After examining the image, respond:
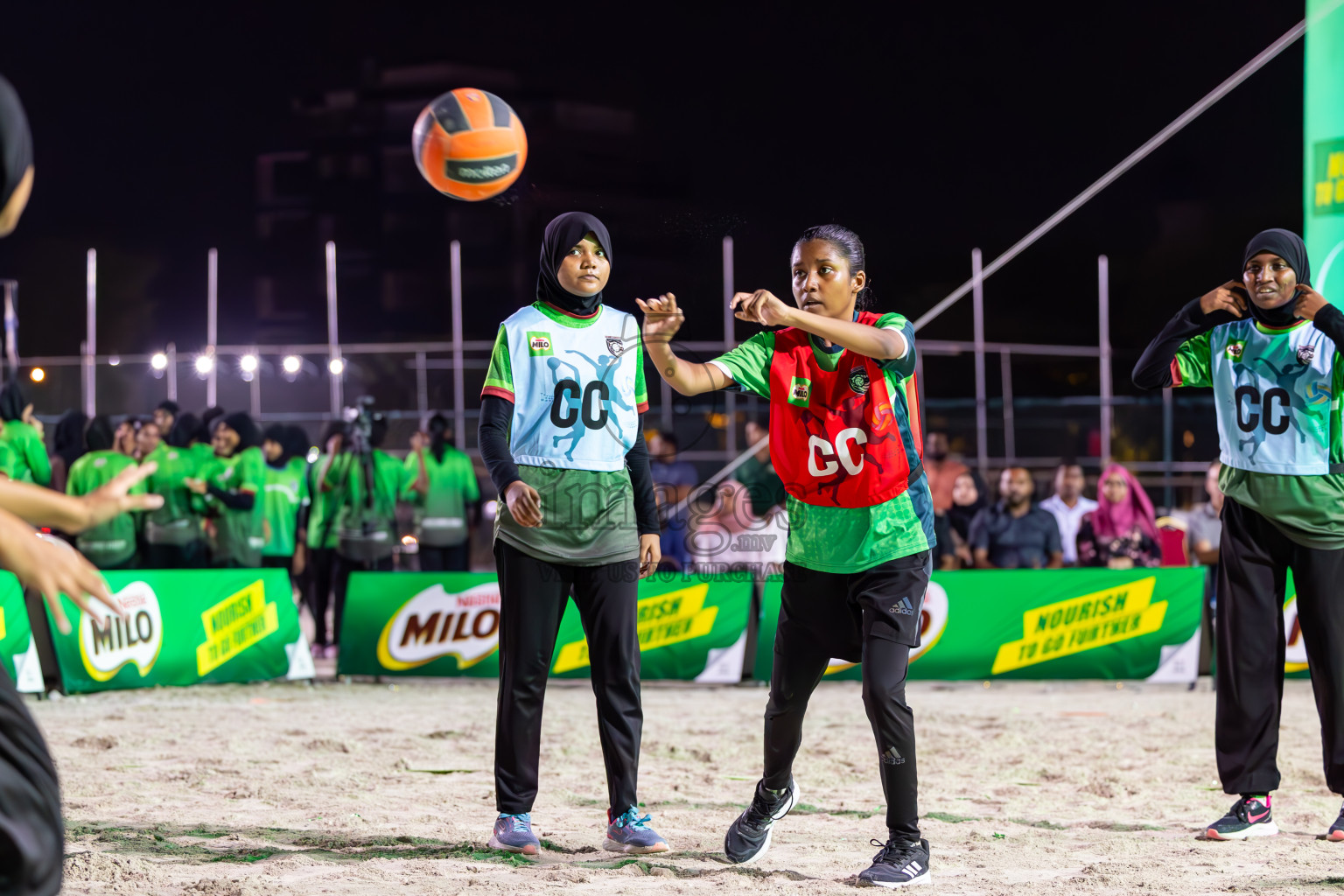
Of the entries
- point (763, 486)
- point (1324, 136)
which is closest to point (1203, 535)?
point (763, 486)

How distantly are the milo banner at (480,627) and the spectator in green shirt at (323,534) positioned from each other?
4.07 feet

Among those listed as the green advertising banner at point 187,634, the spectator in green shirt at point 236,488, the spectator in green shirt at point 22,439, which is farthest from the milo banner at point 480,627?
the spectator in green shirt at point 22,439

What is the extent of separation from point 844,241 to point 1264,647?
2349mm

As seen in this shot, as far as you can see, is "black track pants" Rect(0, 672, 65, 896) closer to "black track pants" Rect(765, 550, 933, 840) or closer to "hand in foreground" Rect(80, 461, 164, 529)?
"hand in foreground" Rect(80, 461, 164, 529)

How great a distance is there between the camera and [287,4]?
2228cm

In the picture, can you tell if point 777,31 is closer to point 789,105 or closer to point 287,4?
point 789,105

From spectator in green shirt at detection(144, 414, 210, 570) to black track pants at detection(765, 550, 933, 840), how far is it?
791cm

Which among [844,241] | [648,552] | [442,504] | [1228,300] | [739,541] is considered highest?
[844,241]

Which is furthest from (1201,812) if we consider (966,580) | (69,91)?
(69,91)

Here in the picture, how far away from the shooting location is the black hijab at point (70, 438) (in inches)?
478

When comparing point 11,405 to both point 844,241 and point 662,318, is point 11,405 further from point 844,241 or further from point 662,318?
point 844,241

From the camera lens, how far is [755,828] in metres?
4.28

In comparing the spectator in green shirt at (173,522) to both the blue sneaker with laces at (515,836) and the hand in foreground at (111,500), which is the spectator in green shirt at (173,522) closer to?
the blue sneaker with laces at (515,836)

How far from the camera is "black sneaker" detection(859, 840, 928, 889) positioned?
388 cm
